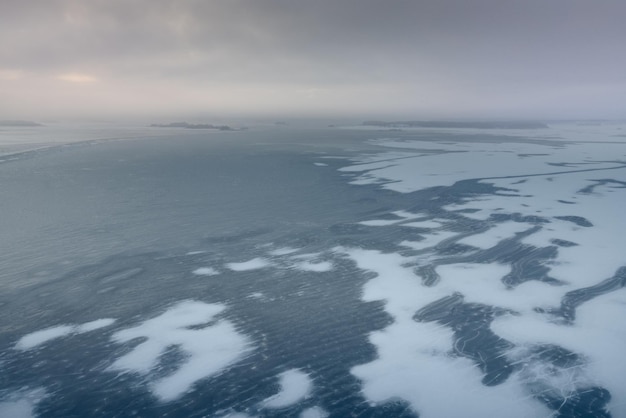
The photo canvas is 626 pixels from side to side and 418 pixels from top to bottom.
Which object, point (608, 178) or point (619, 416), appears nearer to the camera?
point (619, 416)

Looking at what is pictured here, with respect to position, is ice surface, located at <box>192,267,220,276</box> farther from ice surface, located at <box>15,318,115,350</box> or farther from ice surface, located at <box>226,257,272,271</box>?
ice surface, located at <box>15,318,115,350</box>

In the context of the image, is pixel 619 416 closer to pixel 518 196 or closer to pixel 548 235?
pixel 548 235

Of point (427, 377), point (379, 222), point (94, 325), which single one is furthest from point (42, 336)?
point (379, 222)

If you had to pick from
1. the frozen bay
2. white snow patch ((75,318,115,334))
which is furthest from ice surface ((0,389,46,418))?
white snow patch ((75,318,115,334))

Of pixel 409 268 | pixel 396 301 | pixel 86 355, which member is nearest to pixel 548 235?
pixel 409 268

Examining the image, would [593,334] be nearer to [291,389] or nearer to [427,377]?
[427,377]
